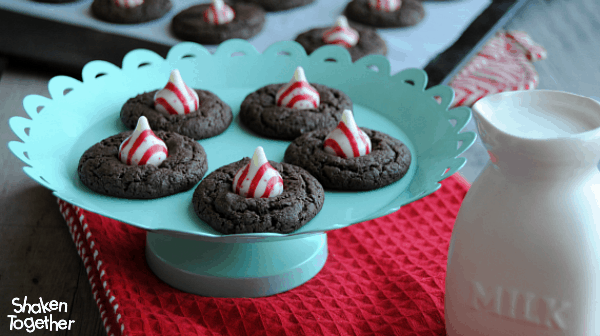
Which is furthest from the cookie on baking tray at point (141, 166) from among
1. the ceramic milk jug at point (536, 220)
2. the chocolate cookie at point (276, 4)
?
the chocolate cookie at point (276, 4)

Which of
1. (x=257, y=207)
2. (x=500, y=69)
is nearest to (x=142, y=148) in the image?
(x=257, y=207)

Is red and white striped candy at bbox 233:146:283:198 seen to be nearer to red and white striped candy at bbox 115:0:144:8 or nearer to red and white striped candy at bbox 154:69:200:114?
red and white striped candy at bbox 154:69:200:114

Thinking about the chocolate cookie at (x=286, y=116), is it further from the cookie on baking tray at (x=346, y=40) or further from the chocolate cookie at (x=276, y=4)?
the chocolate cookie at (x=276, y=4)

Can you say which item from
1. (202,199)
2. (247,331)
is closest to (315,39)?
(202,199)

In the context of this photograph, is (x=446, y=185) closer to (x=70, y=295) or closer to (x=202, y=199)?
(x=202, y=199)

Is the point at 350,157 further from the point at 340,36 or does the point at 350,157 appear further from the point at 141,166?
the point at 340,36
